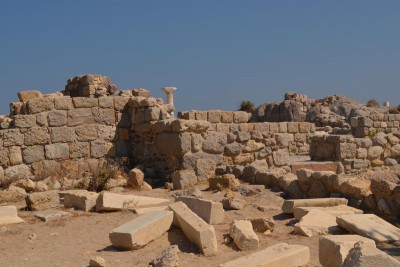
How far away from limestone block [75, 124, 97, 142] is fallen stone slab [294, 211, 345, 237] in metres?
6.02

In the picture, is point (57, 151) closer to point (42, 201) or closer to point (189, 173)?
point (42, 201)

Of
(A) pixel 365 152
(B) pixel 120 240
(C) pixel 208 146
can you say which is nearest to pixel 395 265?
(B) pixel 120 240

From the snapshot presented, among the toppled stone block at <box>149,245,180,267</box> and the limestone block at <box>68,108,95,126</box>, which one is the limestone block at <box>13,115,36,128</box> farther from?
the toppled stone block at <box>149,245,180,267</box>

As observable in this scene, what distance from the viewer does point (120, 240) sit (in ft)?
17.1

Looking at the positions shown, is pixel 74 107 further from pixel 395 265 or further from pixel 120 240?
pixel 395 265

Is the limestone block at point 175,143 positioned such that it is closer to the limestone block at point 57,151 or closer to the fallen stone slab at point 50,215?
the limestone block at point 57,151

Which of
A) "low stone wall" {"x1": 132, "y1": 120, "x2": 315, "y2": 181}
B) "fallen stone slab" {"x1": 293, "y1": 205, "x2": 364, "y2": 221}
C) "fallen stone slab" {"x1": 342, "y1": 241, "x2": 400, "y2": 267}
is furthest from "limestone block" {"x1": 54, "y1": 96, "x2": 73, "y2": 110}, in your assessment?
"fallen stone slab" {"x1": 342, "y1": 241, "x2": 400, "y2": 267}

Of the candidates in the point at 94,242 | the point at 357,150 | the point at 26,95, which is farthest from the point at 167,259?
the point at 357,150

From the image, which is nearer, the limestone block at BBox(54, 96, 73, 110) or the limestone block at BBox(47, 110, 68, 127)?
the limestone block at BBox(47, 110, 68, 127)

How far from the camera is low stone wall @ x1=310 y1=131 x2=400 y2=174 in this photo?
1170 cm

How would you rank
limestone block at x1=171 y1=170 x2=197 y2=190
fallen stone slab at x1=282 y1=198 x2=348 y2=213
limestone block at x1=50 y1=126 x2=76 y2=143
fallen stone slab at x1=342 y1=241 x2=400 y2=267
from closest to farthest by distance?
fallen stone slab at x1=342 y1=241 x2=400 y2=267 → fallen stone slab at x1=282 y1=198 x2=348 y2=213 → limestone block at x1=171 y1=170 x2=197 y2=190 → limestone block at x1=50 y1=126 x2=76 y2=143

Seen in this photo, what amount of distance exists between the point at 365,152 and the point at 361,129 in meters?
4.38

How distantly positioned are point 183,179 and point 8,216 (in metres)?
3.43

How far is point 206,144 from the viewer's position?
980cm
